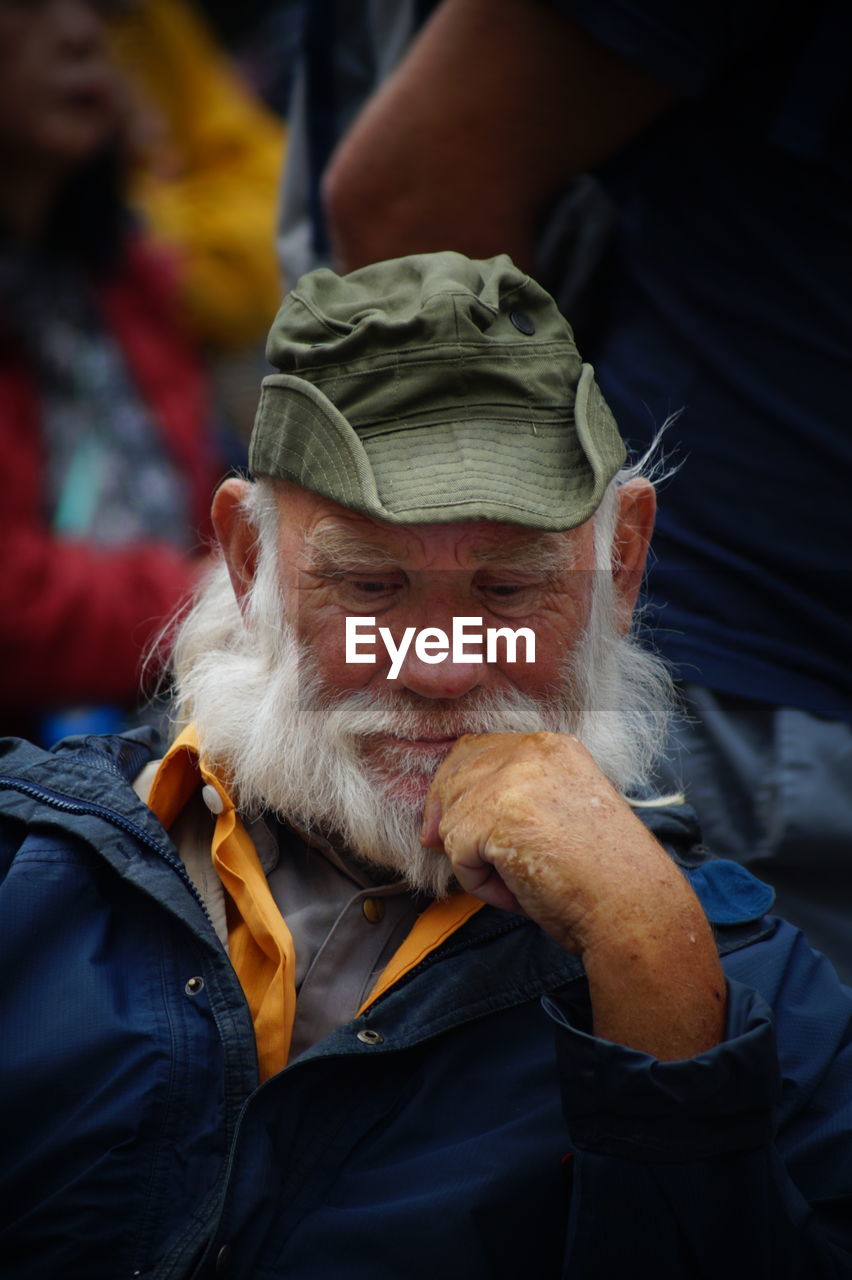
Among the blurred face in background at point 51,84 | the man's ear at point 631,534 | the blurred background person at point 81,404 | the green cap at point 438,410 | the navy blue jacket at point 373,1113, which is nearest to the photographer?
the navy blue jacket at point 373,1113

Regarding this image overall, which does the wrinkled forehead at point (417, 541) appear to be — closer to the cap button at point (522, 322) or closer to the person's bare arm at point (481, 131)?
the cap button at point (522, 322)

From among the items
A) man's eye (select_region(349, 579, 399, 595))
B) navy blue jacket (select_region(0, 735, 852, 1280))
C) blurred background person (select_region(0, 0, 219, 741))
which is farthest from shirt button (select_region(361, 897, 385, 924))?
blurred background person (select_region(0, 0, 219, 741))

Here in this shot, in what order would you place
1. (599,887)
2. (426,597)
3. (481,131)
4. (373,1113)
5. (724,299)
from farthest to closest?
(481,131) < (724,299) < (426,597) < (373,1113) < (599,887)

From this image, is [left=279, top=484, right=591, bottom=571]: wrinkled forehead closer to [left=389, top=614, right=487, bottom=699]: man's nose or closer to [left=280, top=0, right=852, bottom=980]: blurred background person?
[left=389, top=614, right=487, bottom=699]: man's nose

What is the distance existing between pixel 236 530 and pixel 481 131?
103cm

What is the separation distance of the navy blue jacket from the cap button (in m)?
0.90

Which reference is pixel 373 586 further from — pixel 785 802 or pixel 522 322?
pixel 785 802

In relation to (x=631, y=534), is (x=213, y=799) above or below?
below

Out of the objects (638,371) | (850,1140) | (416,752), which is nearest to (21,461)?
(638,371)

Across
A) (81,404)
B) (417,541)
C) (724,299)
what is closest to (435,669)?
(417,541)

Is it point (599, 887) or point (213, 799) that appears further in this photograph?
point (213, 799)

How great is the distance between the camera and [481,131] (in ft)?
9.40


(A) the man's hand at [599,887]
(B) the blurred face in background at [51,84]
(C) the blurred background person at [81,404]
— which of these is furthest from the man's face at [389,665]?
(B) the blurred face in background at [51,84]

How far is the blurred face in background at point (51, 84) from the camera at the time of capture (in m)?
4.41
